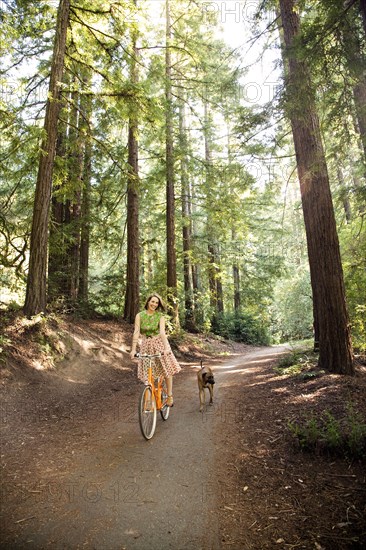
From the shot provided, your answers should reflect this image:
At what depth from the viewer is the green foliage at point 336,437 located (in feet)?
12.5

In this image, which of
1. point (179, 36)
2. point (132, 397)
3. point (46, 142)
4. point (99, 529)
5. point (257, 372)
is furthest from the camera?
point (179, 36)

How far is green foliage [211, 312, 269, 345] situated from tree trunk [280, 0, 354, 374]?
574 inches

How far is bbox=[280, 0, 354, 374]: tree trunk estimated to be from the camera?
23.1 ft

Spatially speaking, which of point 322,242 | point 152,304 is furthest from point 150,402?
point 322,242

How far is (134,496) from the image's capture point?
11.3ft

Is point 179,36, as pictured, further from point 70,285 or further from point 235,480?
point 235,480

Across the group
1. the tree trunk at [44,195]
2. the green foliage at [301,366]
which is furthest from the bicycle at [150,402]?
the tree trunk at [44,195]

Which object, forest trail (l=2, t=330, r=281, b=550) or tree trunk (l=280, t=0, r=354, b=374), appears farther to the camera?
tree trunk (l=280, t=0, r=354, b=374)

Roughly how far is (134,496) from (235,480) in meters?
1.15

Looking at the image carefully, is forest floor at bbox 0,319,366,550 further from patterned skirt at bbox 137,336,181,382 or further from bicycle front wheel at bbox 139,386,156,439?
patterned skirt at bbox 137,336,181,382

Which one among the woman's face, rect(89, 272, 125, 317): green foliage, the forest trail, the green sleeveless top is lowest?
the forest trail

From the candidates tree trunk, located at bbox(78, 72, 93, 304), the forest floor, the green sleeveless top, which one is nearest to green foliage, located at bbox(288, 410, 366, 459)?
the forest floor

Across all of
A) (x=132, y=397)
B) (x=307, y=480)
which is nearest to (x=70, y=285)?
(x=132, y=397)

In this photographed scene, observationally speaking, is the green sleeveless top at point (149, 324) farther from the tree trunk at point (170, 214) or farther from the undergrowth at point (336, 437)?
the tree trunk at point (170, 214)
